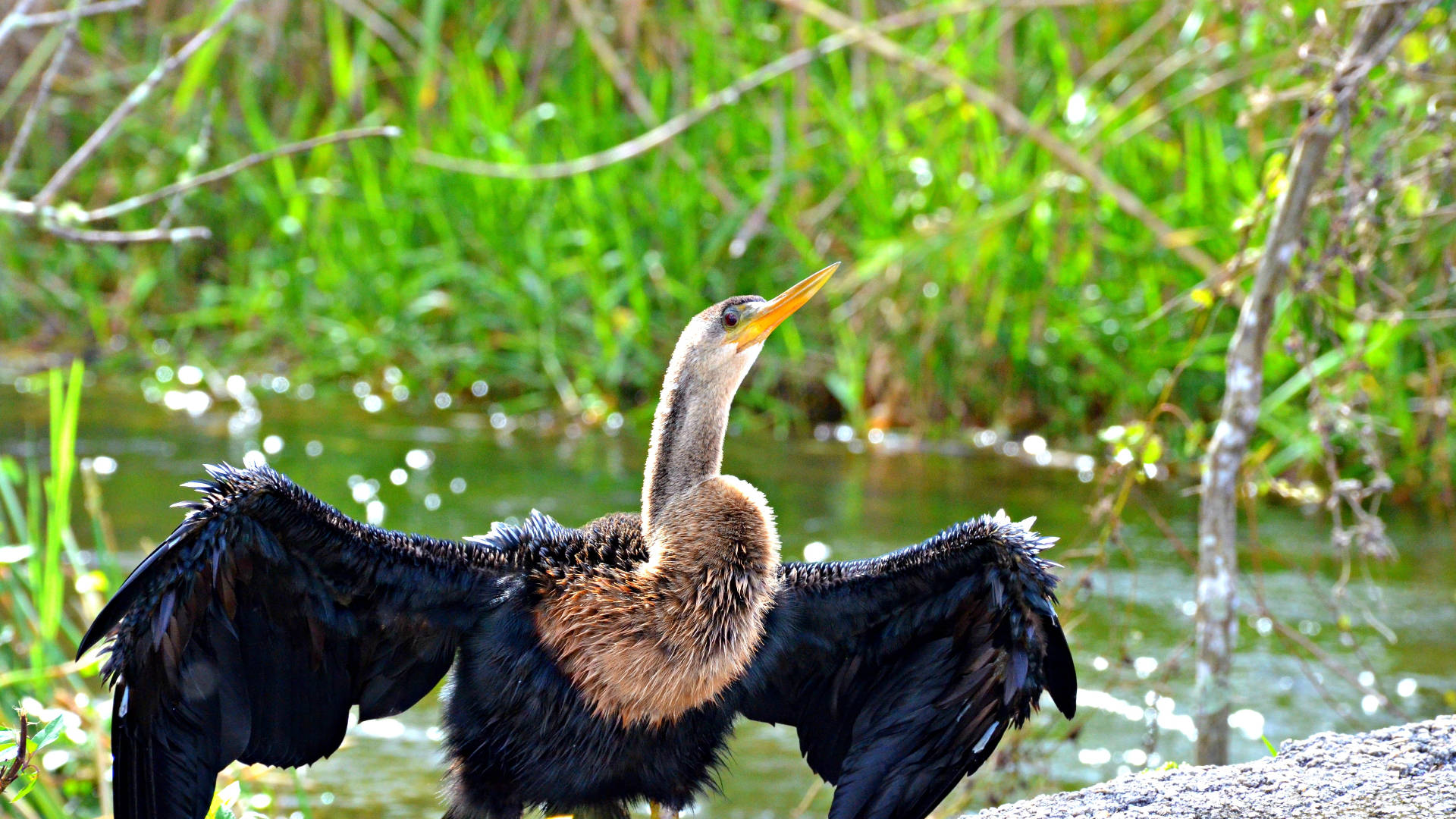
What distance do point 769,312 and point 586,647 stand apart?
782 millimetres

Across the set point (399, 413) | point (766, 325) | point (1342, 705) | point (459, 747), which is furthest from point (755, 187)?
point (459, 747)

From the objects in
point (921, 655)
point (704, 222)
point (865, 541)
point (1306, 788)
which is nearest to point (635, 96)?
point (704, 222)

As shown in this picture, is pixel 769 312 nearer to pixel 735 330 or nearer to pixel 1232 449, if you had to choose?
pixel 735 330

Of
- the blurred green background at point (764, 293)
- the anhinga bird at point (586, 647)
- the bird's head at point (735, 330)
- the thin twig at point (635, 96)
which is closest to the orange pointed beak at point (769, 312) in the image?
the bird's head at point (735, 330)

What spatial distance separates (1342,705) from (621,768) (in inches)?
97.8

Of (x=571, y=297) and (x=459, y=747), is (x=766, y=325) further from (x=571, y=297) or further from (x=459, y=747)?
(x=571, y=297)

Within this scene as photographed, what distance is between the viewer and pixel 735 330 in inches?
123

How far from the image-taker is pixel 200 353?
8.38 m

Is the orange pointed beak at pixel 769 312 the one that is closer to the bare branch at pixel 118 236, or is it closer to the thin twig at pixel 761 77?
the bare branch at pixel 118 236

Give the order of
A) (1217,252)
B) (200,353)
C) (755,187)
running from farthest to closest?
(200,353), (755,187), (1217,252)

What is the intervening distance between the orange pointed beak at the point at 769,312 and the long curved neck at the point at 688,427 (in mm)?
44

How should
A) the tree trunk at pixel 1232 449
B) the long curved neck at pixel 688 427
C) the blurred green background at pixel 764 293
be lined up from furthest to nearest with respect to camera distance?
the blurred green background at pixel 764 293, the tree trunk at pixel 1232 449, the long curved neck at pixel 688 427

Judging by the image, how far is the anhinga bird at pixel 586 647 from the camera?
2611 millimetres

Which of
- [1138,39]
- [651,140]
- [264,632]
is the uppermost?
[1138,39]
